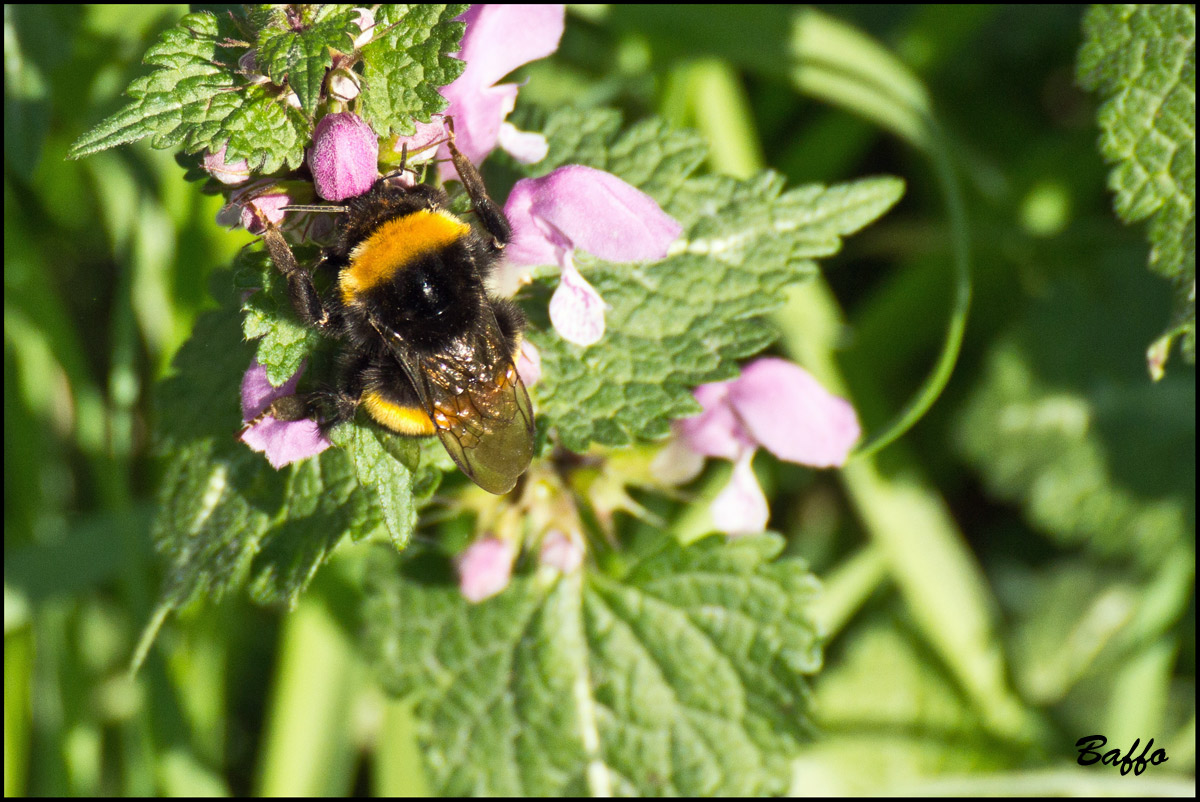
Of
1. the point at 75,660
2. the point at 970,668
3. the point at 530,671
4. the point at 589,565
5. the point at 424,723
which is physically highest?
the point at 589,565

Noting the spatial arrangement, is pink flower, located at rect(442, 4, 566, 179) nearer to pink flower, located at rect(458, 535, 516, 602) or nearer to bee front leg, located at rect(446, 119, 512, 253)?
bee front leg, located at rect(446, 119, 512, 253)

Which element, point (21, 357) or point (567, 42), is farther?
point (567, 42)

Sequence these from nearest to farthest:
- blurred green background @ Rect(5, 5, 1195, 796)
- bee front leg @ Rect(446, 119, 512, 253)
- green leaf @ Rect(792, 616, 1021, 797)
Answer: bee front leg @ Rect(446, 119, 512, 253) < blurred green background @ Rect(5, 5, 1195, 796) < green leaf @ Rect(792, 616, 1021, 797)

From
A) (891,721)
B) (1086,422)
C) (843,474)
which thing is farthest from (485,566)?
(1086,422)

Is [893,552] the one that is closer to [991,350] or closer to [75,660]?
[991,350]

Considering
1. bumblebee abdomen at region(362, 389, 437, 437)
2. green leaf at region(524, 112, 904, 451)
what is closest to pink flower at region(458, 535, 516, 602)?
green leaf at region(524, 112, 904, 451)

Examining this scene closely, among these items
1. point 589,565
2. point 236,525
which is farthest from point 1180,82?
point 236,525
